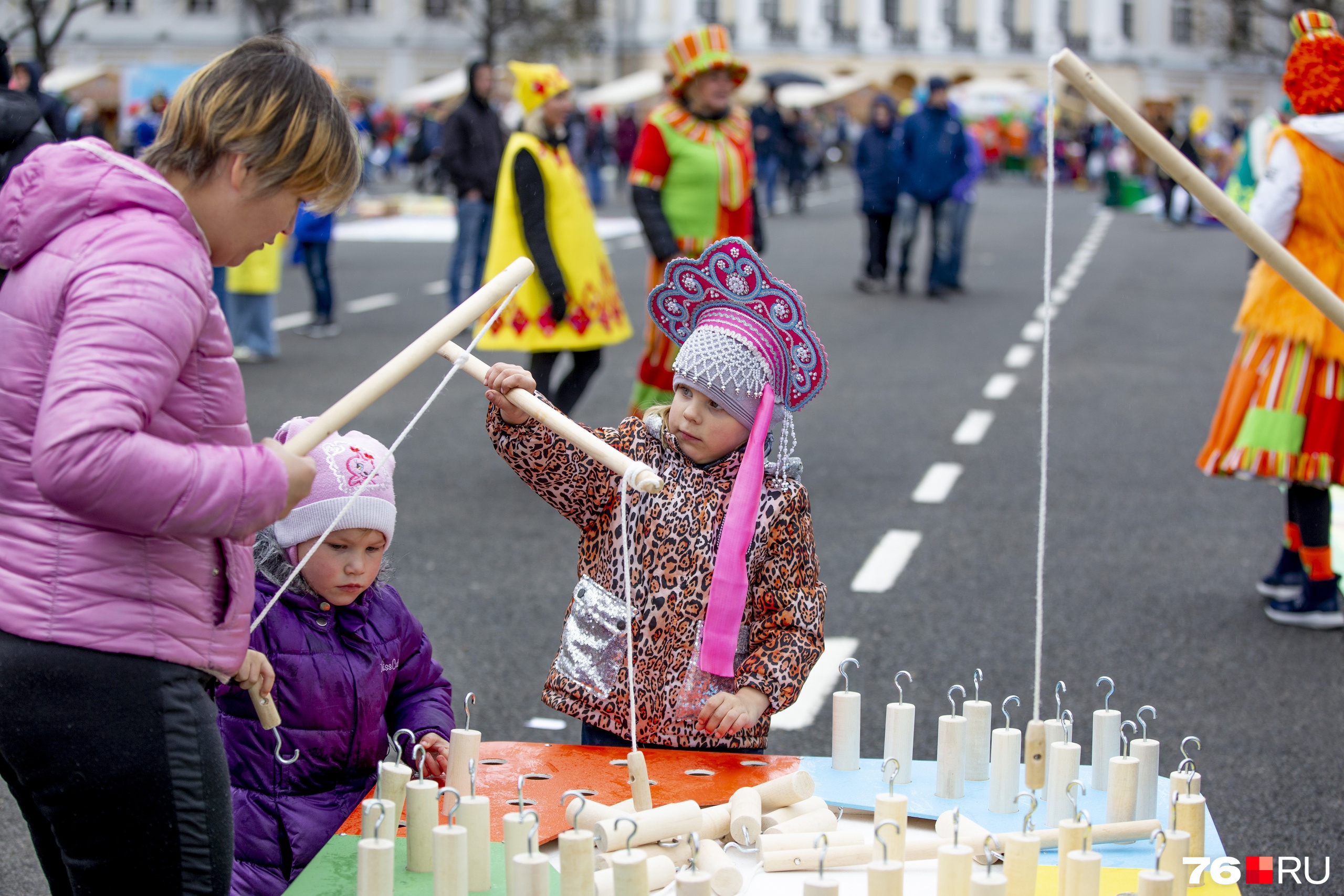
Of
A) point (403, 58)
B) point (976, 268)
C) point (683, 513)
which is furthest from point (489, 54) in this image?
point (683, 513)

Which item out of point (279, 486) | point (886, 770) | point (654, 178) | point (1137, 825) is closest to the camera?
point (279, 486)

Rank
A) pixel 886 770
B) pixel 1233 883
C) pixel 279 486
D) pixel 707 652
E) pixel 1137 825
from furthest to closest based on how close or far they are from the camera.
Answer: pixel 707 652, pixel 886 770, pixel 1137 825, pixel 1233 883, pixel 279 486

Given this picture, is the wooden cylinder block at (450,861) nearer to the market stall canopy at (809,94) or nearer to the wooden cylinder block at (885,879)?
the wooden cylinder block at (885,879)

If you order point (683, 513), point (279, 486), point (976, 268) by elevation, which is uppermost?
point (279, 486)

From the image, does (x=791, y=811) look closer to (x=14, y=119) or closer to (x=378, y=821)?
(x=378, y=821)

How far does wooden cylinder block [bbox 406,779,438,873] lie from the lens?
7.97ft

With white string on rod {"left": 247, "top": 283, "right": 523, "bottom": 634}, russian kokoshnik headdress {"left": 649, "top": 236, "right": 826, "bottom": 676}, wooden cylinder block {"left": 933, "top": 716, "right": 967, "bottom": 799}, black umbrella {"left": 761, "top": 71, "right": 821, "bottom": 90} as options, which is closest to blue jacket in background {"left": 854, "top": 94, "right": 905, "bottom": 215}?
russian kokoshnik headdress {"left": 649, "top": 236, "right": 826, "bottom": 676}

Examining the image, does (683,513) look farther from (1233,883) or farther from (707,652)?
(1233,883)

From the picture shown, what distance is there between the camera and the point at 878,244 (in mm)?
16078

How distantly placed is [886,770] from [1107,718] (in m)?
0.41

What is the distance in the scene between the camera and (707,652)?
3086 mm

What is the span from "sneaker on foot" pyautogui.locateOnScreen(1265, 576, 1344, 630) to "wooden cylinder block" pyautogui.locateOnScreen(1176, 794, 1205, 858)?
3.36 metres

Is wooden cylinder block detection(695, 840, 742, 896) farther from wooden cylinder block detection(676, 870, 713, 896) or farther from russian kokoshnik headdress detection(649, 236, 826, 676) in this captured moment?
russian kokoshnik headdress detection(649, 236, 826, 676)

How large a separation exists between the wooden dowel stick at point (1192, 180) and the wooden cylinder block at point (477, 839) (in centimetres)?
140
